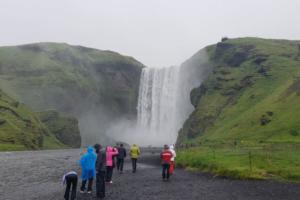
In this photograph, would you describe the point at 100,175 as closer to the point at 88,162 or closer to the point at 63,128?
the point at 88,162

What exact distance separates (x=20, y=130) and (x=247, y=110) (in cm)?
8041

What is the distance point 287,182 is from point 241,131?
63.6 metres

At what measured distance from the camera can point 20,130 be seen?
477 ft

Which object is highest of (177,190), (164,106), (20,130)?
(164,106)

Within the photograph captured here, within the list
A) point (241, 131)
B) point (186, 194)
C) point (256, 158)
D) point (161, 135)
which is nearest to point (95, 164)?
point (186, 194)

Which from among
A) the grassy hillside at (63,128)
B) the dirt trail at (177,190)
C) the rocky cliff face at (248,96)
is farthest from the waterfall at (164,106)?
the dirt trail at (177,190)

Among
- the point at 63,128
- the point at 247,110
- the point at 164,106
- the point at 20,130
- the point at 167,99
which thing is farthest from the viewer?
the point at 63,128

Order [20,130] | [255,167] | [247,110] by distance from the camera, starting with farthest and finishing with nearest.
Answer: [20,130] → [247,110] → [255,167]

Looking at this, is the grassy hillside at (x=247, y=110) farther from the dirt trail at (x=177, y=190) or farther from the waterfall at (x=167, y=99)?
A: the waterfall at (x=167, y=99)

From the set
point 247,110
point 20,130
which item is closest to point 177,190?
point 247,110

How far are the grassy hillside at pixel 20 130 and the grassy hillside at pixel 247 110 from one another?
53.6 metres

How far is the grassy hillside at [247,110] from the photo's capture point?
Answer: 1538 inches

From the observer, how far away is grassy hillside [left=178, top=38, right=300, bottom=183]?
1538 inches

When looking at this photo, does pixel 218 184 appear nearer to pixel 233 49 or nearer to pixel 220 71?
pixel 220 71
